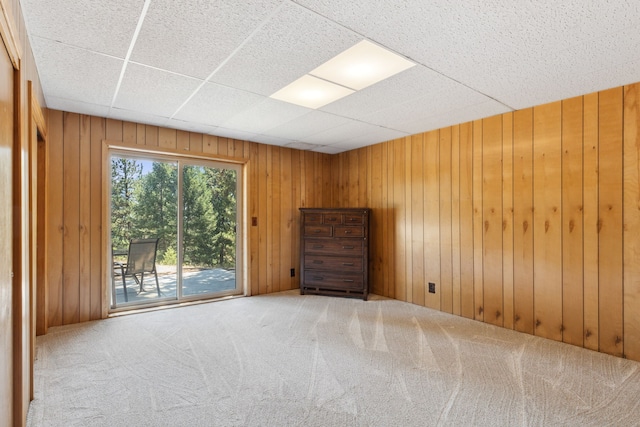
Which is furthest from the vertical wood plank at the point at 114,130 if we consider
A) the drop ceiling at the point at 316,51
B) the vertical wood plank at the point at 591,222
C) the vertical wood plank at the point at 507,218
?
the vertical wood plank at the point at 591,222

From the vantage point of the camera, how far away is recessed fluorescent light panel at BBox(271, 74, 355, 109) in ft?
8.57

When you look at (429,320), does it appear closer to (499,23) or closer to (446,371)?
(446,371)

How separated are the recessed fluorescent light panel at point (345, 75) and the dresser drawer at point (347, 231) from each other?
194cm

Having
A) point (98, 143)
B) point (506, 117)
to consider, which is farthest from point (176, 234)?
point (506, 117)

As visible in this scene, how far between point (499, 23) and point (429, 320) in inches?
112

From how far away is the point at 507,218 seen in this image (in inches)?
129

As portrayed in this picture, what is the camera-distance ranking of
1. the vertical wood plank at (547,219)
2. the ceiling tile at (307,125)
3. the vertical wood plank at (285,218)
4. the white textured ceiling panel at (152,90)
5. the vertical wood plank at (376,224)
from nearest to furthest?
1. the white textured ceiling panel at (152,90)
2. the vertical wood plank at (547,219)
3. the ceiling tile at (307,125)
4. the vertical wood plank at (376,224)
5. the vertical wood plank at (285,218)

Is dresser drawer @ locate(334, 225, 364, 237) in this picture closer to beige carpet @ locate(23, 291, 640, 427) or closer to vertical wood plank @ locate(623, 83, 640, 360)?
beige carpet @ locate(23, 291, 640, 427)

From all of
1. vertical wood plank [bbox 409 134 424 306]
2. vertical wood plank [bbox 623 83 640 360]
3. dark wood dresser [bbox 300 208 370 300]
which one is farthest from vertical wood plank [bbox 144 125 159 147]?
vertical wood plank [bbox 623 83 640 360]

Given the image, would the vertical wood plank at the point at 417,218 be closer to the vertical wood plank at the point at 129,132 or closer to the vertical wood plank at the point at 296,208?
the vertical wood plank at the point at 296,208

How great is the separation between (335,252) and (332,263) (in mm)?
167

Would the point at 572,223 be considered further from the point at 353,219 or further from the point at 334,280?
the point at 334,280

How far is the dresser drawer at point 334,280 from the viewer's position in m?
4.41

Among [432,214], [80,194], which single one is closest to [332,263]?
[432,214]
